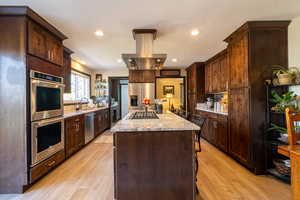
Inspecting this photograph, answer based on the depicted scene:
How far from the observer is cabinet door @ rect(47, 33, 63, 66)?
10.6ft

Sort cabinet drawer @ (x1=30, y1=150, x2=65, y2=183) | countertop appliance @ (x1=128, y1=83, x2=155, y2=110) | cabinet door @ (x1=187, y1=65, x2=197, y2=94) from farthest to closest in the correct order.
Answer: countertop appliance @ (x1=128, y1=83, x2=155, y2=110)
cabinet door @ (x1=187, y1=65, x2=197, y2=94)
cabinet drawer @ (x1=30, y1=150, x2=65, y2=183)

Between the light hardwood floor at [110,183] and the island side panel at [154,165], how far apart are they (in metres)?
0.44

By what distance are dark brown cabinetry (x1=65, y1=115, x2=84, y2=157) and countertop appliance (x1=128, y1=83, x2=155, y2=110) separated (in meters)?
2.72

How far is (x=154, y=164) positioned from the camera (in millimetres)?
2182

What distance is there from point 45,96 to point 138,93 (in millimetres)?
4389

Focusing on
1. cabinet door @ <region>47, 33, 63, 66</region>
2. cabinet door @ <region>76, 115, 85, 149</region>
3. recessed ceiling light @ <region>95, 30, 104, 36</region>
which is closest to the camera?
cabinet door @ <region>47, 33, 63, 66</region>

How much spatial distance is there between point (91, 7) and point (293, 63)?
3.28 m

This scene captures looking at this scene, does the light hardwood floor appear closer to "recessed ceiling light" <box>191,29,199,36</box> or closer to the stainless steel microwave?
the stainless steel microwave

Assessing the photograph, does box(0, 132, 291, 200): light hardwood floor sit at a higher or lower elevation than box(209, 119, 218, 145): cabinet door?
lower

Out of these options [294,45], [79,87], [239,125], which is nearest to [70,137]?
[79,87]

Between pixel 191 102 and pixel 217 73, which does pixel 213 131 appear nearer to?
pixel 217 73

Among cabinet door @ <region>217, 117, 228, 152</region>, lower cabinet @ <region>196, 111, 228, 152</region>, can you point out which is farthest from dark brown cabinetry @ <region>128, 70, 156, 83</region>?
cabinet door @ <region>217, 117, 228, 152</region>

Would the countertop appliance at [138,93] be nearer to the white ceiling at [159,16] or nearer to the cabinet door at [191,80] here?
the cabinet door at [191,80]

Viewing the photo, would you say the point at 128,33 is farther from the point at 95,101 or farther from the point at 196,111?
the point at 95,101
